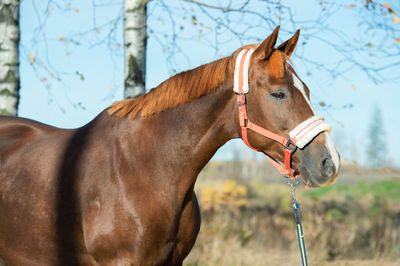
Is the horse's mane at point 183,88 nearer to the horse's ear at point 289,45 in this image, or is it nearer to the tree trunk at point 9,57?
the horse's ear at point 289,45

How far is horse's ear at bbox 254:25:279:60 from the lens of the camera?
248cm

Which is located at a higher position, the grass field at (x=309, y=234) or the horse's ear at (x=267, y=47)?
the horse's ear at (x=267, y=47)

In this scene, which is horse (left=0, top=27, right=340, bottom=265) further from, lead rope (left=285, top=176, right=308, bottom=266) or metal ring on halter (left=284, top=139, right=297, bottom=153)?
lead rope (left=285, top=176, right=308, bottom=266)

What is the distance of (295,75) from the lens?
2.54 m

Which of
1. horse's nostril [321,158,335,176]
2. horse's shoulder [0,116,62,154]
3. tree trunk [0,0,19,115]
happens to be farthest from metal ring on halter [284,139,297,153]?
tree trunk [0,0,19,115]

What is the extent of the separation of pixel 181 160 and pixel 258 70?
779 millimetres

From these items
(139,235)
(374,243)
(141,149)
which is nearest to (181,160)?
(141,149)

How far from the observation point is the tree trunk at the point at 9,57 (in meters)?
5.41

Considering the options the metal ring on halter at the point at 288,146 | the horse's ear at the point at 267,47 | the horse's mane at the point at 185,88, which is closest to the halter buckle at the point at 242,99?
the horse's mane at the point at 185,88

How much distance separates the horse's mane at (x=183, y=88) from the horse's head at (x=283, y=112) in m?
0.21

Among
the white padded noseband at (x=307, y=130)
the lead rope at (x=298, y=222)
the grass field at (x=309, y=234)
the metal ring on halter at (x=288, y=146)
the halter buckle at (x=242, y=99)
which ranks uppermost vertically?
the halter buckle at (x=242, y=99)

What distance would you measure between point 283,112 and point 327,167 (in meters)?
0.42

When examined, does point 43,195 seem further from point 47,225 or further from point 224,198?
point 224,198

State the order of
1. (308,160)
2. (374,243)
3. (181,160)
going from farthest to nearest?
(374,243), (181,160), (308,160)
